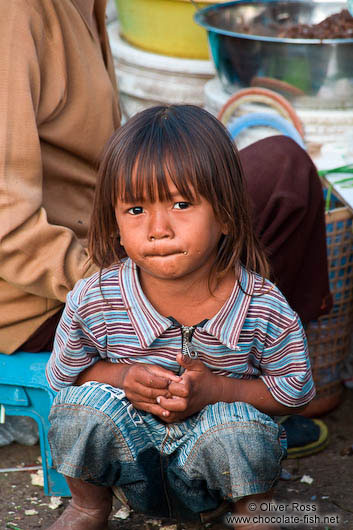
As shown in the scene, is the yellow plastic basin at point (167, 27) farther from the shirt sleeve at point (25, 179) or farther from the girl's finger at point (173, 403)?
the girl's finger at point (173, 403)

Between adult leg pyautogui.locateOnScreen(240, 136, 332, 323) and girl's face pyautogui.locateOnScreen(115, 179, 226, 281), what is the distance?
0.51 m

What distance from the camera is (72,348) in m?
1.70

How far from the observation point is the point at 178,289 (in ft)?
5.44

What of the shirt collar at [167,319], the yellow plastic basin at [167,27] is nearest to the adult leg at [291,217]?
the shirt collar at [167,319]

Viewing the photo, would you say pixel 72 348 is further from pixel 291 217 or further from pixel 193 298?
pixel 291 217

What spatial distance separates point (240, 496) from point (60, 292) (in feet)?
2.31

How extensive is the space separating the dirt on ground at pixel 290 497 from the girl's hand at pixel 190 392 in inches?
12.3

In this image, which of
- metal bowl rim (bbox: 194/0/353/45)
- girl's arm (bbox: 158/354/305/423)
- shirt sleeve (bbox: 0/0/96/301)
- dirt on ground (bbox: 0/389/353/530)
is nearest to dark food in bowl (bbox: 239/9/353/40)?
metal bowl rim (bbox: 194/0/353/45)

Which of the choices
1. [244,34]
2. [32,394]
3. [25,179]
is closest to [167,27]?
[244,34]

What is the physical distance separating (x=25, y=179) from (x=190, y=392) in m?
0.71

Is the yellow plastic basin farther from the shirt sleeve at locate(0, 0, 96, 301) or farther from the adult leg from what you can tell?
the shirt sleeve at locate(0, 0, 96, 301)

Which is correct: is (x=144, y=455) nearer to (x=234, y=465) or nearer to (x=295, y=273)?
(x=234, y=465)

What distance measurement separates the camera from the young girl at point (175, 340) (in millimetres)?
1520

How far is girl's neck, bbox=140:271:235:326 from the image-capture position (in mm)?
1662
